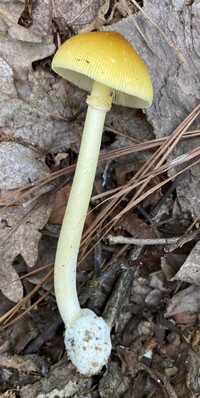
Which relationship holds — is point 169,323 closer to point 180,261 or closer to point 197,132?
point 180,261

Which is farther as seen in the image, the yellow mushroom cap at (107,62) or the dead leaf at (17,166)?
the dead leaf at (17,166)

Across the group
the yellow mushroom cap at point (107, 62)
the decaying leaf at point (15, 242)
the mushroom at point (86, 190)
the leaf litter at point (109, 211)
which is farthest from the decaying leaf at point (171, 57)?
the decaying leaf at point (15, 242)

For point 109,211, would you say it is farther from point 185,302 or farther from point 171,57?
point 171,57

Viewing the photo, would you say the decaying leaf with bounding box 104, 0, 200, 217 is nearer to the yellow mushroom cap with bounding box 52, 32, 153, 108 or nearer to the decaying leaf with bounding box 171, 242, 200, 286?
the decaying leaf with bounding box 171, 242, 200, 286

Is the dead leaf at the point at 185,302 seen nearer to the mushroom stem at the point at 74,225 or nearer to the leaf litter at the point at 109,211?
the leaf litter at the point at 109,211

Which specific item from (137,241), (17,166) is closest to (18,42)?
(17,166)
